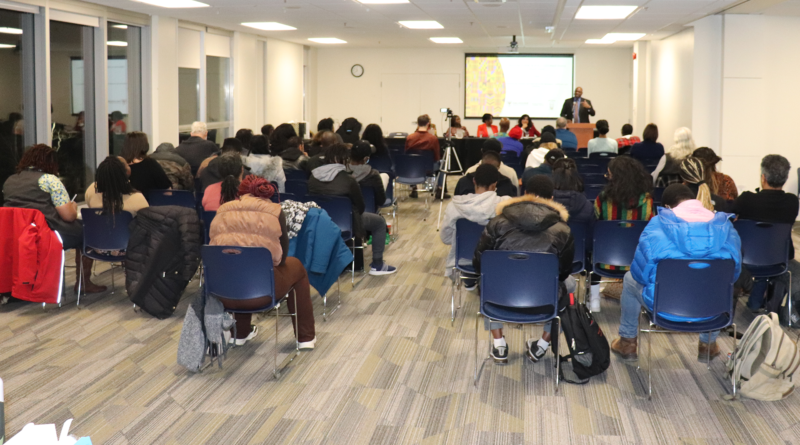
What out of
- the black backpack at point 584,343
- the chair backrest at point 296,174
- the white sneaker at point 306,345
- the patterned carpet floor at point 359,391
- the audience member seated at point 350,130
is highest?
the audience member seated at point 350,130

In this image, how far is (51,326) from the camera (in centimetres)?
577

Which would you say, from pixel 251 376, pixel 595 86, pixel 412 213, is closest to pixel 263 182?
pixel 251 376

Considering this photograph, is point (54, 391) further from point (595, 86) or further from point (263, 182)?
point (595, 86)

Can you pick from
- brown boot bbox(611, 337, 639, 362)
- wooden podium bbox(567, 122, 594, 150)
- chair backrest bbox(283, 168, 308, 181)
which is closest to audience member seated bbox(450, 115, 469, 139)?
wooden podium bbox(567, 122, 594, 150)

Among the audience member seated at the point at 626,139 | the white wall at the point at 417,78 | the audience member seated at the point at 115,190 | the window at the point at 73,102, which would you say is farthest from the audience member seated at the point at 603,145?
the white wall at the point at 417,78

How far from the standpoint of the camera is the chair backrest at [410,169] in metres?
10.8

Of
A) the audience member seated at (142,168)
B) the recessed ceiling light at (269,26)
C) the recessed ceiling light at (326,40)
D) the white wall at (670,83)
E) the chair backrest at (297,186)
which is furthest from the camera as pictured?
the recessed ceiling light at (326,40)

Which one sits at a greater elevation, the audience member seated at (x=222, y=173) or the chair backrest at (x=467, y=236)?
the audience member seated at (x=222, y=173)

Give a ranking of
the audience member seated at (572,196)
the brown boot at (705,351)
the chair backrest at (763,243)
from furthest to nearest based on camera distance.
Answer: the audience member seated at (572,196) < the chair backrest at (763,243) < the brown boot at (705,351)

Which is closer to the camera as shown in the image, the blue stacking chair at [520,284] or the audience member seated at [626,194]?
the blue stacking chair at [520,284]

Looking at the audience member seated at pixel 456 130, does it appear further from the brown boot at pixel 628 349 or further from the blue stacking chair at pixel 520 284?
the blue stacking chair at pixel 520 284

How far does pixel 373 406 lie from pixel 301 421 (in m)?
0.43

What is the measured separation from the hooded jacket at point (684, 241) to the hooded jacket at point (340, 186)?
310 centimetres

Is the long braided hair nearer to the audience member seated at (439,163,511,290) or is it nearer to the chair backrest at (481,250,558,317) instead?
the audience member seated at (439,163,511,290)
